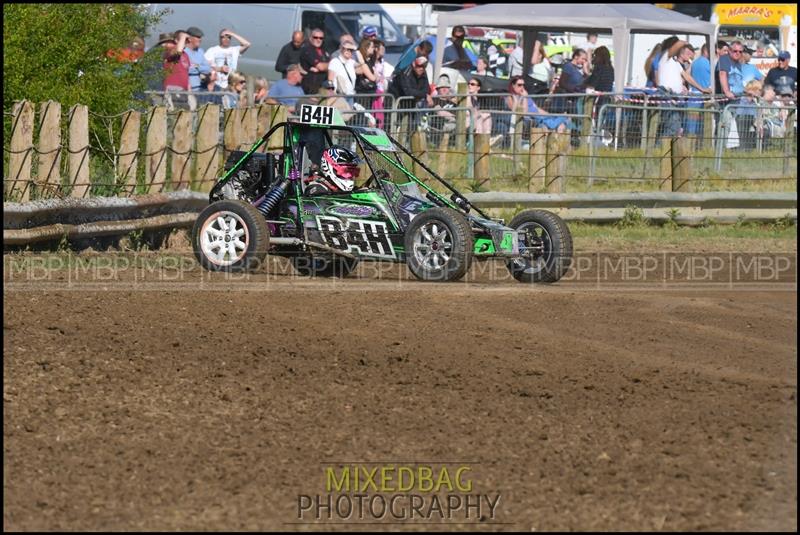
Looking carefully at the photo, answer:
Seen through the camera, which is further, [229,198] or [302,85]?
A: [302,85]

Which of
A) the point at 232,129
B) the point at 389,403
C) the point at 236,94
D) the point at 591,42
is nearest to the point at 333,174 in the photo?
the point at 232,129

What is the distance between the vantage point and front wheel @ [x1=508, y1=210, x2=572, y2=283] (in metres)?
10.2

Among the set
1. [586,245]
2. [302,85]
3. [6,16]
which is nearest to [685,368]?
[586,245]

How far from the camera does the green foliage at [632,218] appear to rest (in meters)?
14.8

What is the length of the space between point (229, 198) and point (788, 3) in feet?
64.0

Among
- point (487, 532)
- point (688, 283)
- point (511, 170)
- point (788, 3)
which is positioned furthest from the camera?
point (788, 3)

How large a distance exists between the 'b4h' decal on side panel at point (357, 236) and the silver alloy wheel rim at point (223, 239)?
2.28 feet

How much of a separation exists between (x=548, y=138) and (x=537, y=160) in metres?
0.33

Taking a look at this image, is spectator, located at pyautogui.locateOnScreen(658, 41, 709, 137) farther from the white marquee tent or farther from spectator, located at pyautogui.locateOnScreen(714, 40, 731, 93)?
spectator, located at pyautogui.locateOnScreen(714, 40, 731, 93)

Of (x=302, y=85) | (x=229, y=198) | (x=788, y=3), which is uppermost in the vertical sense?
(x=788, y=3)

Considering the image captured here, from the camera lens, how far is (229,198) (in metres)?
10.8

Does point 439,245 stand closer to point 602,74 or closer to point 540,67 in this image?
point 602,74

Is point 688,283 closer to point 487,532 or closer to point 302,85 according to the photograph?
point 487,532

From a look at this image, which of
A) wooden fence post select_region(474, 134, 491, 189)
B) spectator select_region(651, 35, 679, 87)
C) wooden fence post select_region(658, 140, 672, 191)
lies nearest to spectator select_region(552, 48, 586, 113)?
spectator select_region(651, 35, 679, 87)
